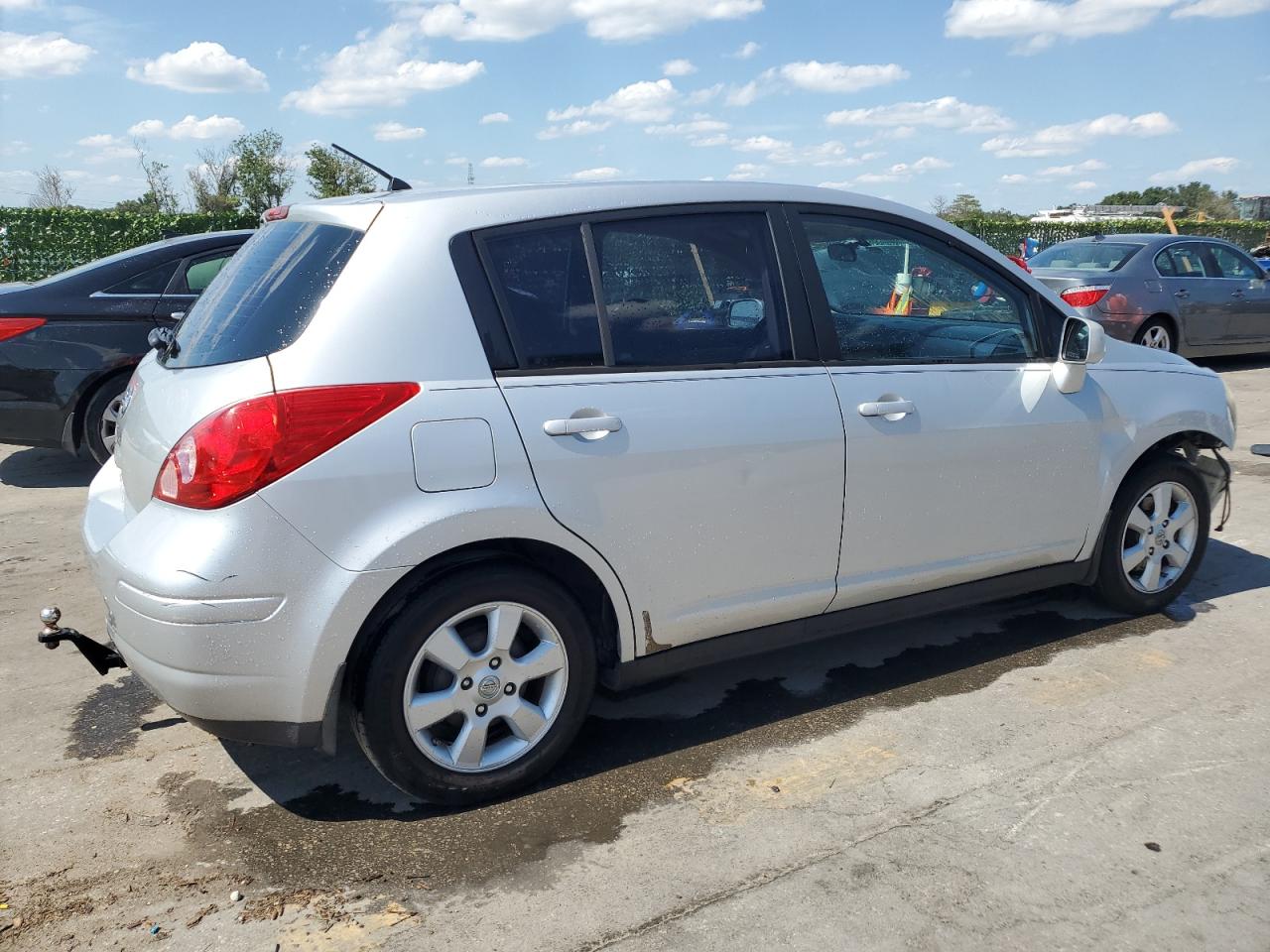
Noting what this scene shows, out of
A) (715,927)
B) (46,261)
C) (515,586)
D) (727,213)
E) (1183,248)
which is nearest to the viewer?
(715,927)

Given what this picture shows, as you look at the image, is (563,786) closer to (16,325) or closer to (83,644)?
(83,644)

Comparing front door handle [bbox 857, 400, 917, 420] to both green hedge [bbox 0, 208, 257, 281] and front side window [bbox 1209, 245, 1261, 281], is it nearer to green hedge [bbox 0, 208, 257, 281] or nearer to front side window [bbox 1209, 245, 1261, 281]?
front side window [bbox 1209, 245, 1261, 281]

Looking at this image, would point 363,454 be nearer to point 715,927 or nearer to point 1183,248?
point 715,927

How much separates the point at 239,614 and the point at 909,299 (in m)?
2.57

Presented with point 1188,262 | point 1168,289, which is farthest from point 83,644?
point 1188,262

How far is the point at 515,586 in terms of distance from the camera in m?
2.99

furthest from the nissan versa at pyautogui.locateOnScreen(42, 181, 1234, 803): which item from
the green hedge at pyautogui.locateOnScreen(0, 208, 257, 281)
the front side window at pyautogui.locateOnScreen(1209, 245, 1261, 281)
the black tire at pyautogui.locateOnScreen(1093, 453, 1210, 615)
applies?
the green hedge at pyautogui.locateOnScreen(0, 208, 257, 281)

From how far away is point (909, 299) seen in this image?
395cm

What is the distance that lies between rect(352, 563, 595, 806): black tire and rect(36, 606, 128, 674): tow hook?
940 mm

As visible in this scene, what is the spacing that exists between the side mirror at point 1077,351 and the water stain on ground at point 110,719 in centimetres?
352

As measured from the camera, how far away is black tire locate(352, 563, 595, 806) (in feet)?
9.39

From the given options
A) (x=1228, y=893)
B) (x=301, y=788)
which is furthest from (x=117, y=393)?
(x=1228, y=893)

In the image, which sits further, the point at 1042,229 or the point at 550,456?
the point at 1042,229

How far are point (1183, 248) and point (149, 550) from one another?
11843 millimetres
